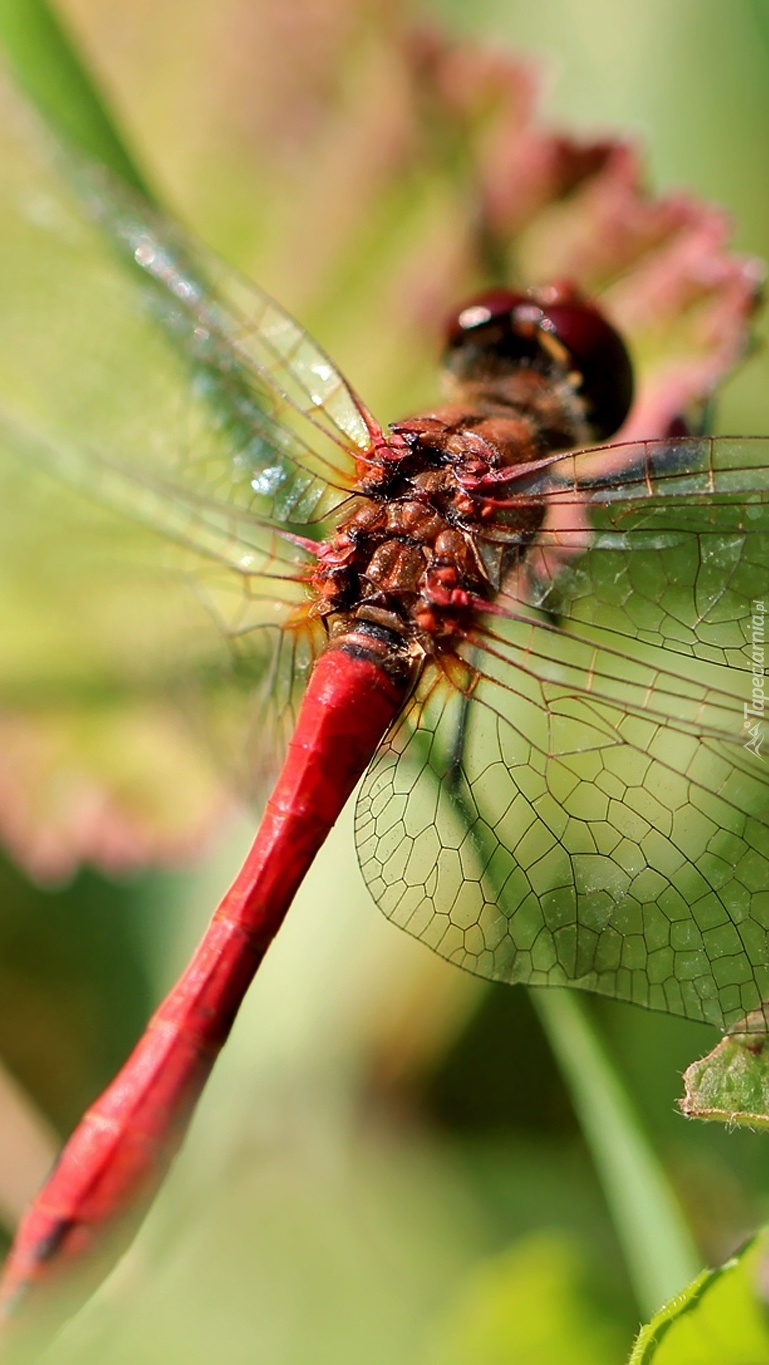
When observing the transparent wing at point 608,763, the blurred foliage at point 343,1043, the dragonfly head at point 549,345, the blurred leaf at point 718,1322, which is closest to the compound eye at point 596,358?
the dragonfly head at point 549,345

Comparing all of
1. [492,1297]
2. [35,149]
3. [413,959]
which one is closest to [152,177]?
[35,149]

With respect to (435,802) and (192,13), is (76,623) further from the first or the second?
(192,13)

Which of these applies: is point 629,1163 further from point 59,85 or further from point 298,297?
point 59,85

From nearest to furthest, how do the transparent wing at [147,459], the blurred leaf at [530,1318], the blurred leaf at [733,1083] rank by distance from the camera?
the blurred leaf at [733,1083], the blurred leaf at [530,1318], the transparent wing at [147,459]

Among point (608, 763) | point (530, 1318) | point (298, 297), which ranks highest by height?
point (298, 297)

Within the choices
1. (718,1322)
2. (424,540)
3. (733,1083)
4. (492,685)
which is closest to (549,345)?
(424,540)

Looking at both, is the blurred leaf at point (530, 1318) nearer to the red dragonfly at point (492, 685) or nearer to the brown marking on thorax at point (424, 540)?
the red dragonfly at point (492, 685)

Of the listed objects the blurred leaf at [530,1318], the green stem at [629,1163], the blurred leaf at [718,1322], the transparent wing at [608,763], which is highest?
the transparent wing at [608,763]
